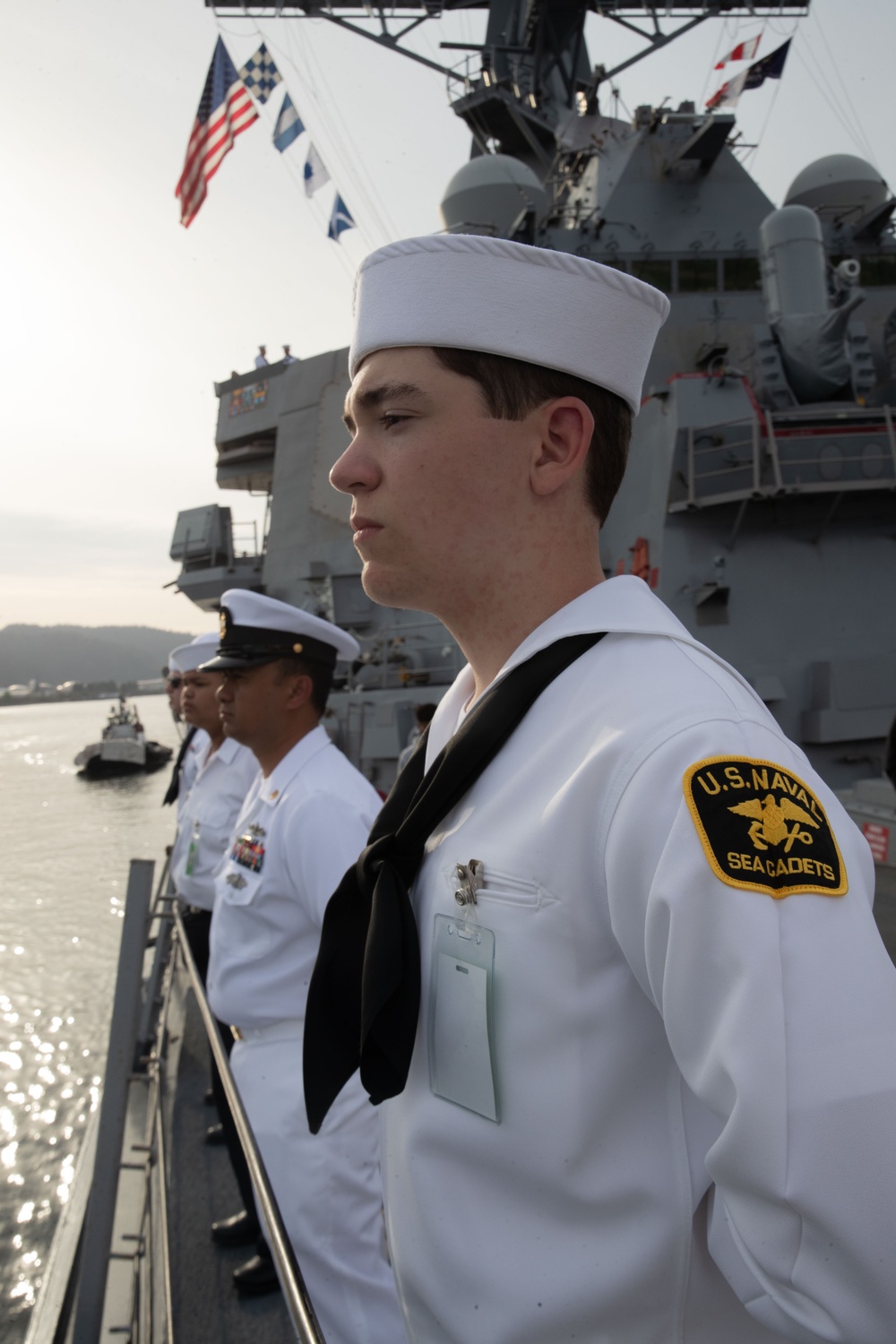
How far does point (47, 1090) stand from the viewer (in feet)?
15.7

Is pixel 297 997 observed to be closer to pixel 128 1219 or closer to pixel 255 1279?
pixel 128 1219

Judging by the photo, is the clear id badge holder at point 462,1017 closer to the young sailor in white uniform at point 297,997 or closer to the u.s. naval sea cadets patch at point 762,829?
the u.s. naval sea cadets patch at point 762,829

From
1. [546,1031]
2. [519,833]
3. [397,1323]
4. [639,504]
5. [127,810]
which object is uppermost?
[639,504]

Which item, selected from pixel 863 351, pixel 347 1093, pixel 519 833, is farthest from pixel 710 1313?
pixel 863 351

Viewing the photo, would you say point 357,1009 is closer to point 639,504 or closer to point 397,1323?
point 397,1323

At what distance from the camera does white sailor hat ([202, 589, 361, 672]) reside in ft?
8.80

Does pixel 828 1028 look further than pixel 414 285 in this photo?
No

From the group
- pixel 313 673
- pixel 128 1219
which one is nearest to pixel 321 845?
pixel 313 673

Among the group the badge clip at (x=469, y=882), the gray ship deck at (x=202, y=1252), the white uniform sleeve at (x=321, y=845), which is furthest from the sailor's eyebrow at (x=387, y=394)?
the gray ship deck at (x=202, y=1252)

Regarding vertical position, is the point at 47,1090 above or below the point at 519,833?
below

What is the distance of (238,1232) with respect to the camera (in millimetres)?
2768

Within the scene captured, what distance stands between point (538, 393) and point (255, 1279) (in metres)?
2.82

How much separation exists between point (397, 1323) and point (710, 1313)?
1676 mm

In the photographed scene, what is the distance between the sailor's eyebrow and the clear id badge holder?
0.59 meters
